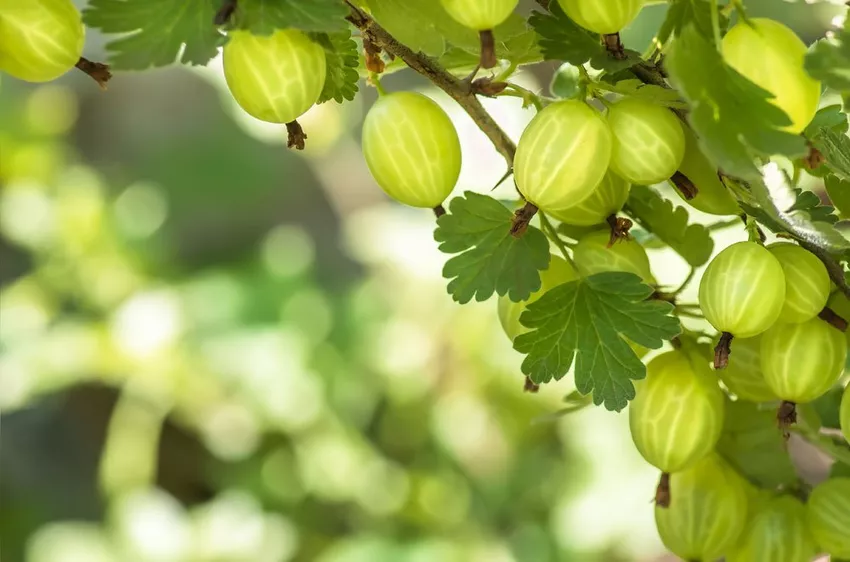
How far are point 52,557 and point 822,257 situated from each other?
115 centimetres

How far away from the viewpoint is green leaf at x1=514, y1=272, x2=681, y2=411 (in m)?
0.25

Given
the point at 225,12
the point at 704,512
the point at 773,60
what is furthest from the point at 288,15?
the point at 704,512

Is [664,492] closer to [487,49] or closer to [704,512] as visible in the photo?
[704,512]

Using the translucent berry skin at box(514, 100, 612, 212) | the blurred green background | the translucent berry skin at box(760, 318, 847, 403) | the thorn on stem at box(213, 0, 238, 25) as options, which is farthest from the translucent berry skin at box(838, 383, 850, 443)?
the blurred green background

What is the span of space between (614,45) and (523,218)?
55 millimetres

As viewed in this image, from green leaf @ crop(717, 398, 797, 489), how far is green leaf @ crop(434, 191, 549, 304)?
105 millimetres

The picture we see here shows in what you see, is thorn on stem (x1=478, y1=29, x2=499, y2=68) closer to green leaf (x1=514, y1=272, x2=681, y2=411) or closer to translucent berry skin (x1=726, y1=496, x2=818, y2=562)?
green leaf (x1=514, y1=272, x2=681, y2=411)

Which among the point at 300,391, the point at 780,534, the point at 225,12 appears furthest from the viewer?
the point at 300,391

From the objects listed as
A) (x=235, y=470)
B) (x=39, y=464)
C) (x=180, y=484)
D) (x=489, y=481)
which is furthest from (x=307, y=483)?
(x=39, y=464)

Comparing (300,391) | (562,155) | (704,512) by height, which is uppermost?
(562,155)

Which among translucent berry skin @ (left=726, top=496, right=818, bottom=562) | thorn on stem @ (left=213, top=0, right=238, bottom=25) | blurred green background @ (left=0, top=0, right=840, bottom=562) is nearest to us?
thorn on stem @ (left=213, top=0, right=238, bottom=25)

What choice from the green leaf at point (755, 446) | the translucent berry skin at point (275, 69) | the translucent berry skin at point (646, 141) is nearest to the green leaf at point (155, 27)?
the translucent berry skin at point (275, 69)

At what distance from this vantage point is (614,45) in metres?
0.22

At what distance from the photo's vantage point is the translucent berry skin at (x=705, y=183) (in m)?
0.24
